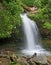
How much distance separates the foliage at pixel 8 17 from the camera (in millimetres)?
23300

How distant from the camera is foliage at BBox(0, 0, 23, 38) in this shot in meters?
23.3

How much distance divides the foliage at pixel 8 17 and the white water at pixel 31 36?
4.35 metres

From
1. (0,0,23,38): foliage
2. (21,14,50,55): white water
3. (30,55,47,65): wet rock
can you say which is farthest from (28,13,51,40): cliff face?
(30,55,47,65): wet rock

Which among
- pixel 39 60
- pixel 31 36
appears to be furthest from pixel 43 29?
pixel 39 60

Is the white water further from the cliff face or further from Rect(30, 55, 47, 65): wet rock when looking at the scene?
Rect(30, 55, 47, 65): wet rock

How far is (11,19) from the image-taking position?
25.1 m

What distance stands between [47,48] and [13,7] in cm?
590

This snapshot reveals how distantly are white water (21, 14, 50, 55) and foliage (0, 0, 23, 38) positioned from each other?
4350 millimetres

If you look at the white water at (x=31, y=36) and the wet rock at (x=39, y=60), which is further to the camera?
the white water at (x=31, y=36)

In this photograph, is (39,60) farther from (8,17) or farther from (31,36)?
(31,36)

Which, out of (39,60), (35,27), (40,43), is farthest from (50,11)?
(39,60)

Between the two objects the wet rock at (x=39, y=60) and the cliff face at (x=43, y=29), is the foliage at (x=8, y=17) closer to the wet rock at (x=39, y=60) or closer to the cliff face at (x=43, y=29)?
the wet rock at (x=39, y=60)

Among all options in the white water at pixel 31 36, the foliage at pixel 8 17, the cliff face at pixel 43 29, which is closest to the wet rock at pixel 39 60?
the foliage at pixel 8 17

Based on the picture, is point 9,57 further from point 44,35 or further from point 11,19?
point 44,35
